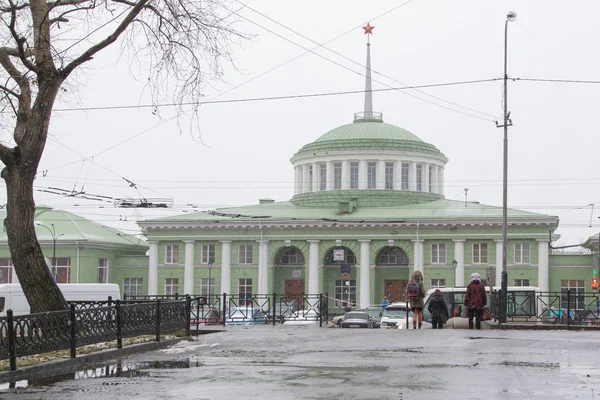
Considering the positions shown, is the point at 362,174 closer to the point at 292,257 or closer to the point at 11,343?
the point at 292,257

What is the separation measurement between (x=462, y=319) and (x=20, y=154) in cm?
1940

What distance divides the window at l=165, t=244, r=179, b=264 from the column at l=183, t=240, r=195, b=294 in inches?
52.7

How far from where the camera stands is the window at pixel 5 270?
3428 inches

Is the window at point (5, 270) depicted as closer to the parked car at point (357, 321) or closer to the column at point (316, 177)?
the column at point (316, 177)

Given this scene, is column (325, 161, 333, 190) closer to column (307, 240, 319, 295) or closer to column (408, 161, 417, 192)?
column (408, 161, 417, 192)

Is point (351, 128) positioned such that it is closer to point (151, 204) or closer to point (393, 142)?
point (393, 142)

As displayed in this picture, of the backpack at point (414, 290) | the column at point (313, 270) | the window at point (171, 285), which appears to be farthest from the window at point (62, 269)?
the backpack at point (414, 290)

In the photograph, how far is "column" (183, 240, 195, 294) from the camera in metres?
86.0

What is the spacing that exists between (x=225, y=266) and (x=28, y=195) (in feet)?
220

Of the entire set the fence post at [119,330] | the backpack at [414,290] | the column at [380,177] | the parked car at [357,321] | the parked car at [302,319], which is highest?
the column at [380,177]

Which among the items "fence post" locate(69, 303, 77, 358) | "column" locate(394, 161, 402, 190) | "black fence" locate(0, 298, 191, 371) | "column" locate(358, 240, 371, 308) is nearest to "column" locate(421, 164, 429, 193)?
"column" locate(394, 161, 402, 190)

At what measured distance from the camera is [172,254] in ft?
288

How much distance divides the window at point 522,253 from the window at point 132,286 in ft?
109

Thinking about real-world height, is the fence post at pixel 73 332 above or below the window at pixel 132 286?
above
